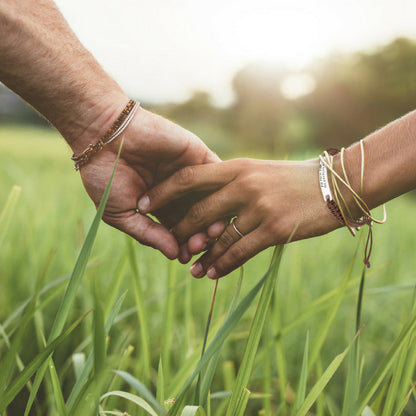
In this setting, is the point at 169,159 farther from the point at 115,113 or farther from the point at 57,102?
the point at 57,102

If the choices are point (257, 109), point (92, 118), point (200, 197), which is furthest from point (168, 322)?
point (257, 109)

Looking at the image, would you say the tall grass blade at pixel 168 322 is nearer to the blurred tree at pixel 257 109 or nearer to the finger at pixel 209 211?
the finger at pixel 209 211

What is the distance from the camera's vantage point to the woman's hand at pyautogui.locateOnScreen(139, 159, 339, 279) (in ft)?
2.88

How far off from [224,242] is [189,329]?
0.97 ft

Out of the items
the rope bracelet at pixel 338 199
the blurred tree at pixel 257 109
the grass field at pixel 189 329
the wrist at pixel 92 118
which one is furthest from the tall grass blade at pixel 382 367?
the blurred tree at pixel 257 109

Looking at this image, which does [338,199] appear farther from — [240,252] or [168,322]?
[168,322]

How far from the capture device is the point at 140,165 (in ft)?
3.49

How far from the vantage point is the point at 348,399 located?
23.8 inches

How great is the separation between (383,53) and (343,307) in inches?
596

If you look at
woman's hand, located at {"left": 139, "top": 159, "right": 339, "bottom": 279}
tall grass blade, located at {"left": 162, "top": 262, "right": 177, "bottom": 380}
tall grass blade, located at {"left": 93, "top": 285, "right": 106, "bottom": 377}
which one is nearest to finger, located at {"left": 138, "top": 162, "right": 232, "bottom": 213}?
woman's hand, located at {"left": 139, "top": 159, "right": 339, "bottom": 279}

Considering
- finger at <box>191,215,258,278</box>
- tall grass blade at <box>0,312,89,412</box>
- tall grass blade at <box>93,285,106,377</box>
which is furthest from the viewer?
finger at <box>191,215,258,278</box>

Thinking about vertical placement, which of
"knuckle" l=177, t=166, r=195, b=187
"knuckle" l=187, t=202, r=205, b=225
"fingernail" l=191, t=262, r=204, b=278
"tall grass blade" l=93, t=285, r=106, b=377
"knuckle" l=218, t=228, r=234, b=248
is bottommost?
"tall grass blade" l=93, t=285, r=106, b=377

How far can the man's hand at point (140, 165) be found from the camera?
3.27ft

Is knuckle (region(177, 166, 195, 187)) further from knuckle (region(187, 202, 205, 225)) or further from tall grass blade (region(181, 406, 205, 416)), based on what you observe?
tall grass blade (region(181, 406, 205, 416))
